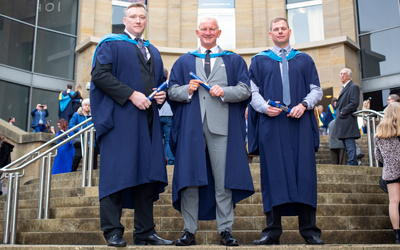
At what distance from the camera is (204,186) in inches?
175

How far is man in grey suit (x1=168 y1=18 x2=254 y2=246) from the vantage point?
4.18m

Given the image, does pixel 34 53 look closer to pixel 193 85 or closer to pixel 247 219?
pixel 247 219

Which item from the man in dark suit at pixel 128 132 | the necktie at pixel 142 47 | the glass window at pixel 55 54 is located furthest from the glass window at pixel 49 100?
the man in dark suit at pixel 128 132

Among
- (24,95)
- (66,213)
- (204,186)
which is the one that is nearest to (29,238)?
(66,213)

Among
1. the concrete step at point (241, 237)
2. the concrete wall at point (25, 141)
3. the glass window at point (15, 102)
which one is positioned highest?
the glass window at point (15, 102)

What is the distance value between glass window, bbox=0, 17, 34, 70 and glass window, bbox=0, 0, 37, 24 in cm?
29

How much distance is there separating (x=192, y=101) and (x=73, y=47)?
16.2 meters

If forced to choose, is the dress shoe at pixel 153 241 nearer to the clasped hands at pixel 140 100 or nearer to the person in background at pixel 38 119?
the clasped hands at pixel 140 100

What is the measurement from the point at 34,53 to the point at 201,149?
16.3 m

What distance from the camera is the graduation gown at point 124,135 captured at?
405 cm

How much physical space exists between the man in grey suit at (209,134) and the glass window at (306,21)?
15.1m

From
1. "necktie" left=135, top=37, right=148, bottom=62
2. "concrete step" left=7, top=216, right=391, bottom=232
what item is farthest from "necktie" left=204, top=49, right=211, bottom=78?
"concrete step" left=7, top=216, right=391, bottom=232

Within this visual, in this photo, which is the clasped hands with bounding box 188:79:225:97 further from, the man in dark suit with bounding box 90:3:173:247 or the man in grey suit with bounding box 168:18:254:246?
the man in dark suit with bounding box 90:3:173:247

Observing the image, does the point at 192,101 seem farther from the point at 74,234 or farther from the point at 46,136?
the point at 46,136
